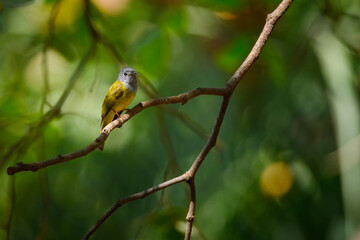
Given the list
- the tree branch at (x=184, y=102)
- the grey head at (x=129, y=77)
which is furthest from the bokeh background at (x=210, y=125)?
the tree branch at (x=184, y=102)

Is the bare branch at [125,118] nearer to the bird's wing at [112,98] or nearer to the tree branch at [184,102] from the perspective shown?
the tree branch at [184,102]

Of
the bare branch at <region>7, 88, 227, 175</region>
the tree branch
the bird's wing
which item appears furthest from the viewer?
the bird's wing

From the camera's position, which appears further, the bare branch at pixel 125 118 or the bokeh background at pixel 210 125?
the bokeh background at pixel 210 125

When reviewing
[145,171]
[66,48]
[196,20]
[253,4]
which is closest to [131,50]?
[66,48]

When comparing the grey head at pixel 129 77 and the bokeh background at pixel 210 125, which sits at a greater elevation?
the grey head at pixel 129 77

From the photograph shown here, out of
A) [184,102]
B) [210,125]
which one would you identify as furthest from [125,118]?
[210,125]

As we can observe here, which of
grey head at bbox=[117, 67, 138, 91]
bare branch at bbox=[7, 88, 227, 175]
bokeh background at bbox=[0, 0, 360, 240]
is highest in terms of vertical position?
bare branch at bbox=[7, 88, 227, 175]

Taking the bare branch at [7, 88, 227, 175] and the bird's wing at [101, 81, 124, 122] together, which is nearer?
the bare branch at [7, 88, 227, 175]

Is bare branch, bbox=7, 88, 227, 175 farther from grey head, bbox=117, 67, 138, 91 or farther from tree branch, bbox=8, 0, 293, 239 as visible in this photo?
grey head, bbox=117, 67, 138, 91

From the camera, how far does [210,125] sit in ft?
5.40

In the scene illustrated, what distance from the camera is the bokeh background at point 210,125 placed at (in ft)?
4.46

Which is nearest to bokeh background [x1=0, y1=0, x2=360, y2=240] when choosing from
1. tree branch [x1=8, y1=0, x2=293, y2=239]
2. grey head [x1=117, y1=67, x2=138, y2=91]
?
grey head [x1=117, y1=67, x2=138, y2=91]

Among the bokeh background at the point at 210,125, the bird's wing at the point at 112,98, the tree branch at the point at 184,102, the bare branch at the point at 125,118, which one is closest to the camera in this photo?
the bare branch at the point at 125,118

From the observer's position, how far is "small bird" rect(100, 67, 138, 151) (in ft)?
3.31
